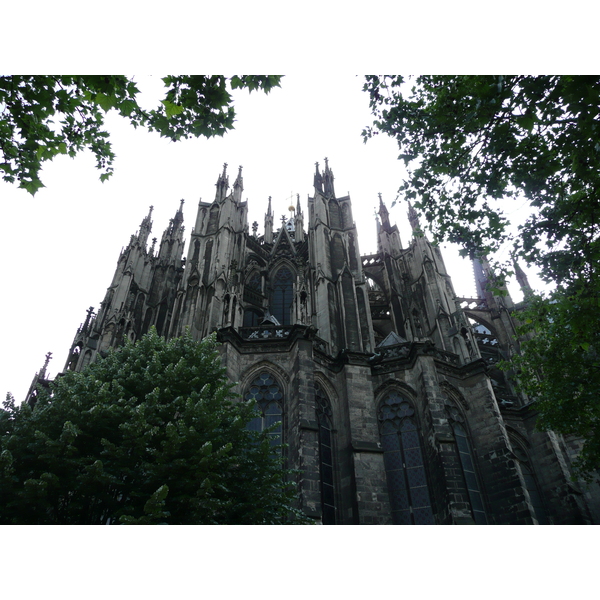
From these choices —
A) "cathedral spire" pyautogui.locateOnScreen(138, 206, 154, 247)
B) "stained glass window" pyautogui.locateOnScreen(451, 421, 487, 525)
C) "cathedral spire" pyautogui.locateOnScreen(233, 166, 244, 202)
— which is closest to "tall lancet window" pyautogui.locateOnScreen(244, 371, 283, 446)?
"stained glass window" pyautogui.locateOnScreen(451, 421, 487, 525)

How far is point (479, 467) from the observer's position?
16922 millimetres

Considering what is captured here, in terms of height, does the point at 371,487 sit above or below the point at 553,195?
below

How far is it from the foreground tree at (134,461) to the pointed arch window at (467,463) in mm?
8761

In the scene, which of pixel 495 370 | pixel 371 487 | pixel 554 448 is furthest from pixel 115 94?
pixel 495 370

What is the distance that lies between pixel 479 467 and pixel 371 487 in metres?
4.59

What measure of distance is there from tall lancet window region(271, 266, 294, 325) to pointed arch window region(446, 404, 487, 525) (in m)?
9.49

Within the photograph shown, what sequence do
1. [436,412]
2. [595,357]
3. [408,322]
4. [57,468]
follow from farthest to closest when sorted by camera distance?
[408,322] < [436,412] < [595,357] < [57,468]

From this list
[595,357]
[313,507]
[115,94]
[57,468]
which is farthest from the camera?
[595,357]

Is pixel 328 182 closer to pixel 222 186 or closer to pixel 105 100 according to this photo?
pixel 222 186

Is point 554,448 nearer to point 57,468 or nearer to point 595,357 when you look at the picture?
point 595,357

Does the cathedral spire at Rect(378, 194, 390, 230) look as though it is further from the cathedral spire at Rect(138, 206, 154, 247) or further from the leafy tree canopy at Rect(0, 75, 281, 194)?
the leafy tree canopy at Rect(0, 75, 281, 194)

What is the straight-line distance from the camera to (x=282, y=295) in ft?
84.2

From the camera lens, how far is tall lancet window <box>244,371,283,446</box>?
635 inches

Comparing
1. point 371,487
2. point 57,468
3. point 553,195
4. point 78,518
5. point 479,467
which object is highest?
point 553,195
